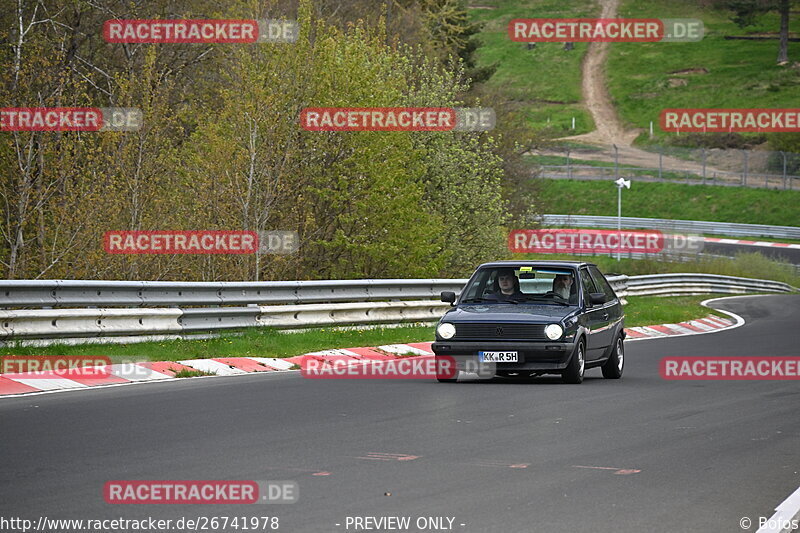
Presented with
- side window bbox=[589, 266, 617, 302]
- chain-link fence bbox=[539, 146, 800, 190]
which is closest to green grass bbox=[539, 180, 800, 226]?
chain-link fence bbox=[539, 146, 800, 190]

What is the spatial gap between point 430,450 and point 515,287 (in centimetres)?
671

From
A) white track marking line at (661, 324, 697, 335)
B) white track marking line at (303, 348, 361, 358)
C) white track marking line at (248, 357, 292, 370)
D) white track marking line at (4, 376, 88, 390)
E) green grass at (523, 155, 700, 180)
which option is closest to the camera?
white track marking line at (4, 376, 88, 390)

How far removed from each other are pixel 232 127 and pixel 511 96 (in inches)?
1321

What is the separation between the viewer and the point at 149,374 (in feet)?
50.0

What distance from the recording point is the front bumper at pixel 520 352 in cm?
1478

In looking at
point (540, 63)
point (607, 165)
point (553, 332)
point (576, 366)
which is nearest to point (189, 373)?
point (553, 332)

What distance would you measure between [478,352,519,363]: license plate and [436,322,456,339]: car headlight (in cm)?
43

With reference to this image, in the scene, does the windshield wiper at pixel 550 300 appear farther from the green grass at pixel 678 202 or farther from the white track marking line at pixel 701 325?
the green grass at pixel 678 202

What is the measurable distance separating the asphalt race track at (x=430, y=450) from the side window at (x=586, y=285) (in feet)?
4.38

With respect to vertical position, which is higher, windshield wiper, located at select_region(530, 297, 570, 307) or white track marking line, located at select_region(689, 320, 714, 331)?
windshield wiper, located at select_region(530, 297, 570, 307)

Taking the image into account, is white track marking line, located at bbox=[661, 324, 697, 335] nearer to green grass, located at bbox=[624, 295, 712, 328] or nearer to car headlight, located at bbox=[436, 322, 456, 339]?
green grass, located at bbox=[624, 295, 712, 328]

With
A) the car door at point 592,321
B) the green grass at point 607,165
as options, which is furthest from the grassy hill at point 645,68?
the car door at point 592,321

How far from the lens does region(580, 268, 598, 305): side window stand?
1606 cm

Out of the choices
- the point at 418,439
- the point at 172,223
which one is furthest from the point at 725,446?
the point at 172,223
